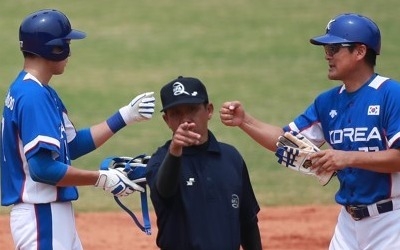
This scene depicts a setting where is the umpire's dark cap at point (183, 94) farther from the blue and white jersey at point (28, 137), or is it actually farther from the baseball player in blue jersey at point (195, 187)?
the blue and white jersey at point (28, 137)

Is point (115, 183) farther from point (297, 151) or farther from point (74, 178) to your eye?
point (297, 151)

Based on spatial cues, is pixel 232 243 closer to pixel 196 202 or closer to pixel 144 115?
pixel 196 202

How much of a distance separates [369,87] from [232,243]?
1.45m

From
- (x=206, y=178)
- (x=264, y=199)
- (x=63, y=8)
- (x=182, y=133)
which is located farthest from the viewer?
(x=63, y=8)

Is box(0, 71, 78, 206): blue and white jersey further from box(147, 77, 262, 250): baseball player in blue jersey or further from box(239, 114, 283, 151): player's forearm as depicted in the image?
box(239, 114, 283, 151): player's forearm

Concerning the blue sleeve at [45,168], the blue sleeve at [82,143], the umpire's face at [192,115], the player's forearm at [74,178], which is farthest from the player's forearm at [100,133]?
the umpire's face at [192,115]

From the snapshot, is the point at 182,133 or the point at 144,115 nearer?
the point at 182,133

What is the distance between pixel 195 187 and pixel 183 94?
454 millimetres

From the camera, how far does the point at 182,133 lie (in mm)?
5188

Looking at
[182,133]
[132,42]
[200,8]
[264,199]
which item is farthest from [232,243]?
[200,8]

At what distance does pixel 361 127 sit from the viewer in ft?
20.8

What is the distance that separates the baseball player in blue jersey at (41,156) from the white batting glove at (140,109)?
18.4 inches

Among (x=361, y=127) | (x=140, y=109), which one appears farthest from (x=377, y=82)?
(x=140, y=109)

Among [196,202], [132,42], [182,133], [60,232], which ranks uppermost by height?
[182,133]
